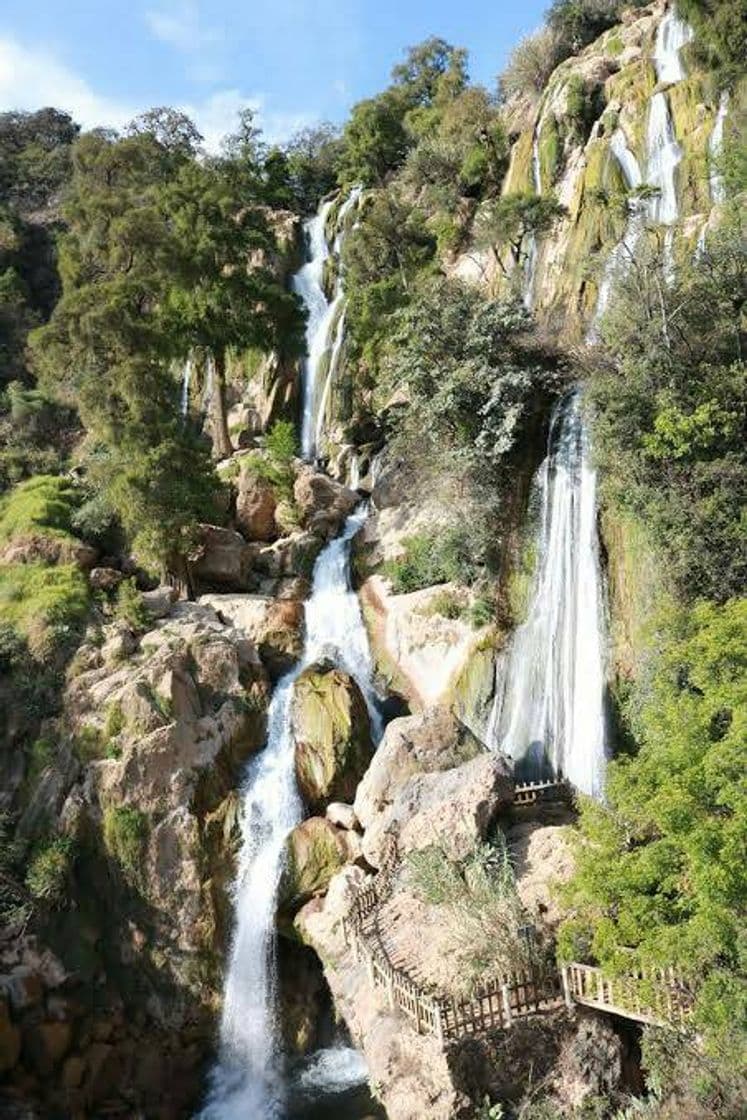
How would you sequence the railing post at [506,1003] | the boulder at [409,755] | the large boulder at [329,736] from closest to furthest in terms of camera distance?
the railing post at [506,1003]
the boulder at [409,755]
the large boulder at [329,736]

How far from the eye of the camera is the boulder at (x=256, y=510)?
95.2ft

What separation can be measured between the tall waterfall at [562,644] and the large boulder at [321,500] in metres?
8.85

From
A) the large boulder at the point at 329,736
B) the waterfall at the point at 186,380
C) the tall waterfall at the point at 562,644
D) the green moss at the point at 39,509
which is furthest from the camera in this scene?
the waterfall at the point at 186,380

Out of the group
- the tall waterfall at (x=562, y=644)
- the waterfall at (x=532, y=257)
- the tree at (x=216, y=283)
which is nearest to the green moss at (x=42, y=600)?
the tall waterfall at (x=562, y=644)

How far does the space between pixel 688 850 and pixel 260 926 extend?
404 inches

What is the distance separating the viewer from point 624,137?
3064 centimetres

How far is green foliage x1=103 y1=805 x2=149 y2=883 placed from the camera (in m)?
17.5

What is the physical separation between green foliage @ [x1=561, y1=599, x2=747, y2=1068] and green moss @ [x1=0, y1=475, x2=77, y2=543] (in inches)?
729

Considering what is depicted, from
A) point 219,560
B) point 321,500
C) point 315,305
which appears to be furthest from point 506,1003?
point 315,305

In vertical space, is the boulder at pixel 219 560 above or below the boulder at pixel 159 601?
above

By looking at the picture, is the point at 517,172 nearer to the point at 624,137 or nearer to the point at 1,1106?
the point at 624,137

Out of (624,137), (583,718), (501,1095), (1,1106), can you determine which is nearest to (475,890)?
(501,1095)

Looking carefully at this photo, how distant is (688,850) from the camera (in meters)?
9.97

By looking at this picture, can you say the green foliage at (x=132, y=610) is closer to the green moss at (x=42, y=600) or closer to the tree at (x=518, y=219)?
the green moss at (x=42, y=600)
